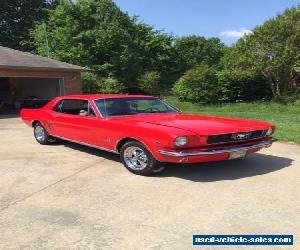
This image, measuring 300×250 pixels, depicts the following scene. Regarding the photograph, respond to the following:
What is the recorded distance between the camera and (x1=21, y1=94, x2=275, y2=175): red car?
6.14 metres

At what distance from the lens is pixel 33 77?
20.5 meters

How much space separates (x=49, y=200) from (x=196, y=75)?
18.2 m

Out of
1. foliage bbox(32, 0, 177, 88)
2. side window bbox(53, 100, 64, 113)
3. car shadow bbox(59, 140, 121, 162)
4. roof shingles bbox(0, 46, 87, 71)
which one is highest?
foliage bbox(32, 0, 177, 88)

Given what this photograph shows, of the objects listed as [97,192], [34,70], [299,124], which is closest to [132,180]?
[97,192]

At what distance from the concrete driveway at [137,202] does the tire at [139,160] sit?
13 centimetres

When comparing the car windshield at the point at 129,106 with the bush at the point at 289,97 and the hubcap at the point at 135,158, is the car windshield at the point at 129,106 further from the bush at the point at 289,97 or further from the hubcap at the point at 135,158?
the bush at the point at 289,97

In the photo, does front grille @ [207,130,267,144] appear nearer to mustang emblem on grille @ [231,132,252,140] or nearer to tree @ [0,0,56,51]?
mustang emblem on grille @ [231,132,252,140]

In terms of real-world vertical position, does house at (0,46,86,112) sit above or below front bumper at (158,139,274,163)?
above

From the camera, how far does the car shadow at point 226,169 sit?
21.4 feet

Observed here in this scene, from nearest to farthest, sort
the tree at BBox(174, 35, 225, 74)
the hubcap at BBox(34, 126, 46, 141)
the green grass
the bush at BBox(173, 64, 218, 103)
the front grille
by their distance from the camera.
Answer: the front grille → the hubcap at BBox(34, 126, 46, 141) → the green grass → the bush at BBox(173, 64, 218, 103) → the tree at BBox(174, 35, 225, 74)

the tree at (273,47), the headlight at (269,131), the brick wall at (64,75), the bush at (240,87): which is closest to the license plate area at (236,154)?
the headlight at (269,131)

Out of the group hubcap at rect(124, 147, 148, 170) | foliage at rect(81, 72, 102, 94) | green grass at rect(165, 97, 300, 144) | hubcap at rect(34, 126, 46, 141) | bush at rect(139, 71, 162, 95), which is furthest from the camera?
bush at rect(139, 71, 162, 95)

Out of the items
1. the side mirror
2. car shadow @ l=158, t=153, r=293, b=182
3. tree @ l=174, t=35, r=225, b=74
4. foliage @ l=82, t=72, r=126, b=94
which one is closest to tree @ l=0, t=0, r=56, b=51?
foliage @ l=82, t=72, r=126, b=94

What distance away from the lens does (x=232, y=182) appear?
20.2 feet
